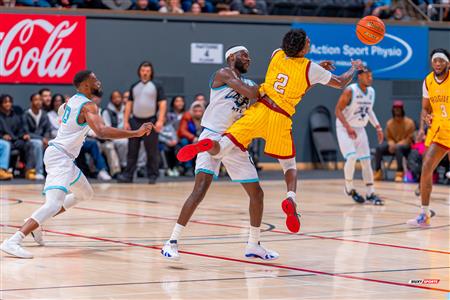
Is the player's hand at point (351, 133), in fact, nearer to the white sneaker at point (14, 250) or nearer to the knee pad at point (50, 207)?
the knee pad at point (50, 207)

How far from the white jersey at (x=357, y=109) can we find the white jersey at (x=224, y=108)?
6408mm

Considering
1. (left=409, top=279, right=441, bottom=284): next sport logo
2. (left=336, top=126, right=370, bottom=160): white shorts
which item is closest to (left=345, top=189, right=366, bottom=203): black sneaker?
(left=336, top=126, right=370, bottom=160): white shorts

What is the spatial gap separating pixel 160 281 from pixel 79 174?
218 cm

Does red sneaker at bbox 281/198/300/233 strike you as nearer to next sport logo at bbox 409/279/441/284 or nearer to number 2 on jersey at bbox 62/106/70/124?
next sport logo at bbox 409/279/441/284

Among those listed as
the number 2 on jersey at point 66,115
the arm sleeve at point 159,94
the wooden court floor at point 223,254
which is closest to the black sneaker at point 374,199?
the wooden court floor at point 223,254

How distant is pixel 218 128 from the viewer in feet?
34.1

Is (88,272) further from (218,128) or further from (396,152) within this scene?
(396,152)

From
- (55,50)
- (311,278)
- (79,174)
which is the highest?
(55,50)

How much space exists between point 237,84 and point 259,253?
168 centimetres

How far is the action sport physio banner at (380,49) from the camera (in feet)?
80.6

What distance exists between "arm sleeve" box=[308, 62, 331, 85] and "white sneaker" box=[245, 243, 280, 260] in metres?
1.75

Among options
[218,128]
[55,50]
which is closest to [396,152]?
[55,50]

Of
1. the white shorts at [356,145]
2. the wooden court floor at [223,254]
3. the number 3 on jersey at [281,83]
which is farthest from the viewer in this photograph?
the white shorts at [356,145]

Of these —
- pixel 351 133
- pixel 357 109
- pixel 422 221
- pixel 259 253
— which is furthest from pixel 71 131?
pixel 357 109
